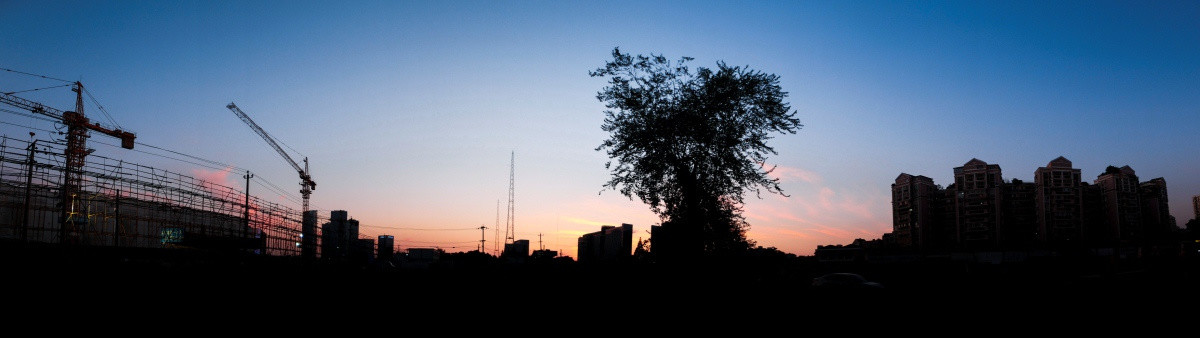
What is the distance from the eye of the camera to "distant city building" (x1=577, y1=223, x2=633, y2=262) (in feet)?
127

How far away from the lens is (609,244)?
153ft

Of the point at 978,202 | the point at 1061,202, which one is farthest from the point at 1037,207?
the point at 978,202

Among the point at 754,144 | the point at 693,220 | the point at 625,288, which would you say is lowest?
the point at 625,288

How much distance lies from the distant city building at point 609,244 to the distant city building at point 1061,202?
88.8 m

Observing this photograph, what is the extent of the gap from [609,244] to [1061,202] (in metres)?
98.5

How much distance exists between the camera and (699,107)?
98.3 ft

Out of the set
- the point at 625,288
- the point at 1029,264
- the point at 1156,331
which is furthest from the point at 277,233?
the point at 1156,331

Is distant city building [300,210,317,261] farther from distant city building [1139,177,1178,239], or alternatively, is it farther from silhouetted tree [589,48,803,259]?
distant city building [1139,177,1178,239]

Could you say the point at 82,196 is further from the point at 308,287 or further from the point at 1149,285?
the point at 1149,285

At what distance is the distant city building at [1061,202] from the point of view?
354ft

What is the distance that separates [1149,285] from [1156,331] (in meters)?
17.7

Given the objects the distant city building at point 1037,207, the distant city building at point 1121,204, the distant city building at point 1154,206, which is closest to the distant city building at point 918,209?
the distant city building at point 1037,207

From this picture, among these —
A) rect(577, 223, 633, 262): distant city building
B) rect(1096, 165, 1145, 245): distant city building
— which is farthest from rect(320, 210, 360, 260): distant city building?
rect(1096, 165, 1145, 245): distant city building

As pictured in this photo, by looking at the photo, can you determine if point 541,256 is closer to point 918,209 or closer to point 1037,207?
point 918,209
